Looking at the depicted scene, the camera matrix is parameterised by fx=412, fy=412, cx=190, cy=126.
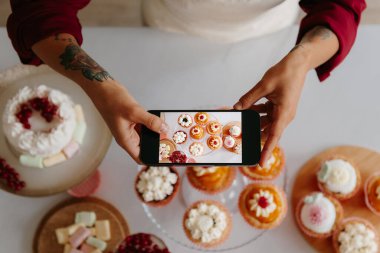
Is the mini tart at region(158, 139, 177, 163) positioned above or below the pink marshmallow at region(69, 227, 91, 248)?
above

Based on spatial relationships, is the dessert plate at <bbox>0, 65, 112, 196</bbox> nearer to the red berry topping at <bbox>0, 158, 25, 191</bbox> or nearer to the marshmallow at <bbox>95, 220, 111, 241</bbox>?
the red berry topping at <bbox>0, 158, 25, 191</bbox>

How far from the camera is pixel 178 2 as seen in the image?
104cm

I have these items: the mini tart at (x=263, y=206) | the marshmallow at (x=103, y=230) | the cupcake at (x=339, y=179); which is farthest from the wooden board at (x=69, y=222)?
the cupcake at (x=339, y=179)

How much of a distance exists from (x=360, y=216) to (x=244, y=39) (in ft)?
1.97

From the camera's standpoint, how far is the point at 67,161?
3.70 ft

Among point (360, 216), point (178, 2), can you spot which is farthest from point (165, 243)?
point (178, 2)

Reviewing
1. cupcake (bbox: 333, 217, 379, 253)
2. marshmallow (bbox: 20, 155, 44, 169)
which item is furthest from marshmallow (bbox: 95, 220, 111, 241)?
cupcake (bbox: 333, 217, 379, 253)

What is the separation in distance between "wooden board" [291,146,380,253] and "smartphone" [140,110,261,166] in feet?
1.25

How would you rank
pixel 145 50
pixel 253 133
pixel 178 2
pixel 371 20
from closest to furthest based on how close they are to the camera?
1. pixel 253 133
2. pixel 178 2
3. pixel 145 50
4. pixel 371 20

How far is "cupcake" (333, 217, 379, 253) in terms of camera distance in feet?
3.59

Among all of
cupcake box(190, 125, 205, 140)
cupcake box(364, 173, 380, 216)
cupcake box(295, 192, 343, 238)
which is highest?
cupcake box(190, 125, 205, 140)

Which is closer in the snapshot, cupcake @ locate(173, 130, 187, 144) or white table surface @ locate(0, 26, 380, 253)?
cupcake @ locate(173, 130, 187, 144)

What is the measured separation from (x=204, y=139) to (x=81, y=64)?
0.31 metres

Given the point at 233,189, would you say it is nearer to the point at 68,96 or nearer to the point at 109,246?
the point at 109,246
